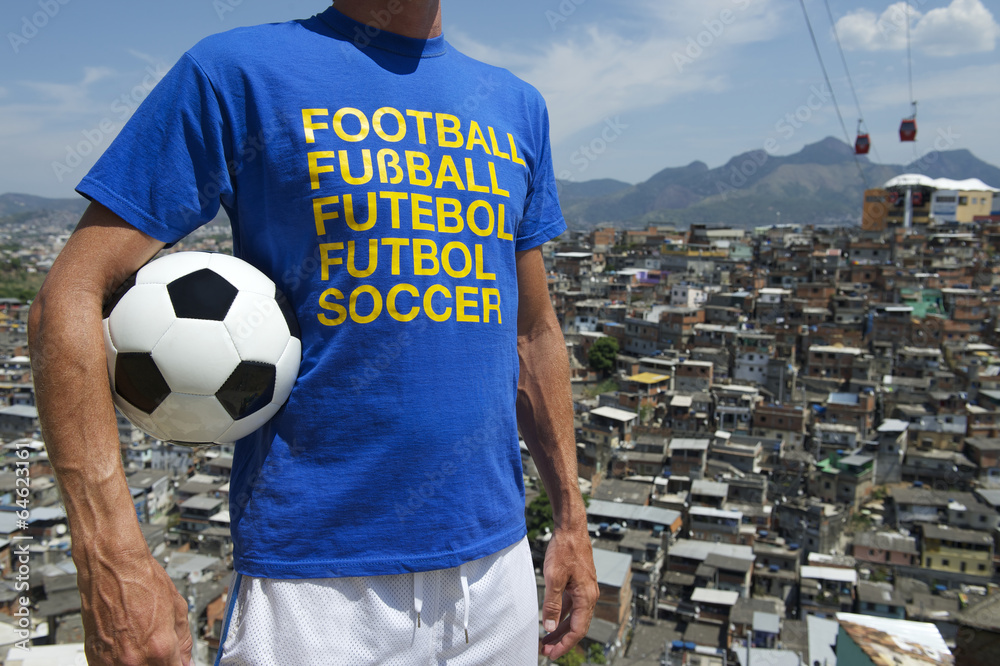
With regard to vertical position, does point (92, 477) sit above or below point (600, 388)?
above

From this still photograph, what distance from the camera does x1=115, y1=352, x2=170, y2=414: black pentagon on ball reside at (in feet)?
2.65

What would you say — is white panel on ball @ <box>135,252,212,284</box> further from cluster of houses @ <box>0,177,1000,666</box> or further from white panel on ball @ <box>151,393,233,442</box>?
cluster of houses @ <box>0,177,1000,666</box>

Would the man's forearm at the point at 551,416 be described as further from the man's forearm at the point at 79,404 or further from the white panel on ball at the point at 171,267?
the man's forearm at the point at 79,404

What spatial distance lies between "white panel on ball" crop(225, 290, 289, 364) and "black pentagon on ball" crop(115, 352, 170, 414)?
0.30ft

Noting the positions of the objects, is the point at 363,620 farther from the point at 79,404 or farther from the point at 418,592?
the point at 79,404

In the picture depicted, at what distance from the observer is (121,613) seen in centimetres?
73

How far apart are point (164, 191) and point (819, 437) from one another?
A: 56.7 feet

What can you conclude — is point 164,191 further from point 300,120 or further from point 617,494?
point 617,494

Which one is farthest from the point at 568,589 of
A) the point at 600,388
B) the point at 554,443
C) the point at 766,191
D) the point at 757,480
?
the point at 766,191

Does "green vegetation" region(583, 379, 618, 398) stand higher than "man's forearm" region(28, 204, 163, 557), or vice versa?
"man's forearm" region(28, 204, 163, 557)

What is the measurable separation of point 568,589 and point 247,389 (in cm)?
63

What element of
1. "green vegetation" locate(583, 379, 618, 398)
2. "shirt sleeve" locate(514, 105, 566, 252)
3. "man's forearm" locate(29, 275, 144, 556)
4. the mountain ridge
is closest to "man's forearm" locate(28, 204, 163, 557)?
"man's forearm" locate(29, 275, 144, 556)

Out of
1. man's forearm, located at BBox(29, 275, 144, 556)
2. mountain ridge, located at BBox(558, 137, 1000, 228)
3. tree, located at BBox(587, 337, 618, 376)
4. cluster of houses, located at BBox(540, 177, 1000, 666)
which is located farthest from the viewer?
mountain ridge, located at BBox(558, 137, 1000, 228)

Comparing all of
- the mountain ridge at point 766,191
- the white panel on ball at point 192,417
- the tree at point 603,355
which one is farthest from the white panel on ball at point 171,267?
the mountain ridge at point 766,191
